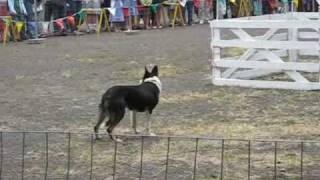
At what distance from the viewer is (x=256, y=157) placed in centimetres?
682

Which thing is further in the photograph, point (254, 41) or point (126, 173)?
point (254, 41)

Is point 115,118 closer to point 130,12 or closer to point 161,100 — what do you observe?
point 161,100

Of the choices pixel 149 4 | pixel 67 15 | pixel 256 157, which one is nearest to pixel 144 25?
pixel 149 4

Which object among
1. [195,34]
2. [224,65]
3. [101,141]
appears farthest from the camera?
[195,34]

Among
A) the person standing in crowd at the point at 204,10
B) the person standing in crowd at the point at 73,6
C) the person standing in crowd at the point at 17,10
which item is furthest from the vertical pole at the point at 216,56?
the person standing in crowd at the point at 204,10

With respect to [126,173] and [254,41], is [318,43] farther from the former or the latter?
[126,173]

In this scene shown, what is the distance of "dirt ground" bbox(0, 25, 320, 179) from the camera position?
8.35 meters

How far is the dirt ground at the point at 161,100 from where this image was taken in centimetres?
835

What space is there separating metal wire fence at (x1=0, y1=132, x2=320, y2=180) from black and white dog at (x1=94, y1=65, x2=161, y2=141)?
257 millimetres

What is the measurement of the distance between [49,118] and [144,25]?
16243 mm

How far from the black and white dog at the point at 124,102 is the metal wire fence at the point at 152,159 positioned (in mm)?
257

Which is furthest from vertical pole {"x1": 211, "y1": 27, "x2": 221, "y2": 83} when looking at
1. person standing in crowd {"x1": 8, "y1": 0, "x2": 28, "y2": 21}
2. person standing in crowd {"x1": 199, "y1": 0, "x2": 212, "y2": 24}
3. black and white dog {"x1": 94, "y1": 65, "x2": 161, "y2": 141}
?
person standing in crowd {"x1": 199, "y1": 0, "x2": 212, "y2": 24}

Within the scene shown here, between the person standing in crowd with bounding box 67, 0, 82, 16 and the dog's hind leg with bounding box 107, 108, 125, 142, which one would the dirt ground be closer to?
the dog's hind leg with bounding box 107, 108, 125, 142

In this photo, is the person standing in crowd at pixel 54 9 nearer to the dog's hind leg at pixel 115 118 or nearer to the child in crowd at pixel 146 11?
the child in crowd at pixel 146 11
